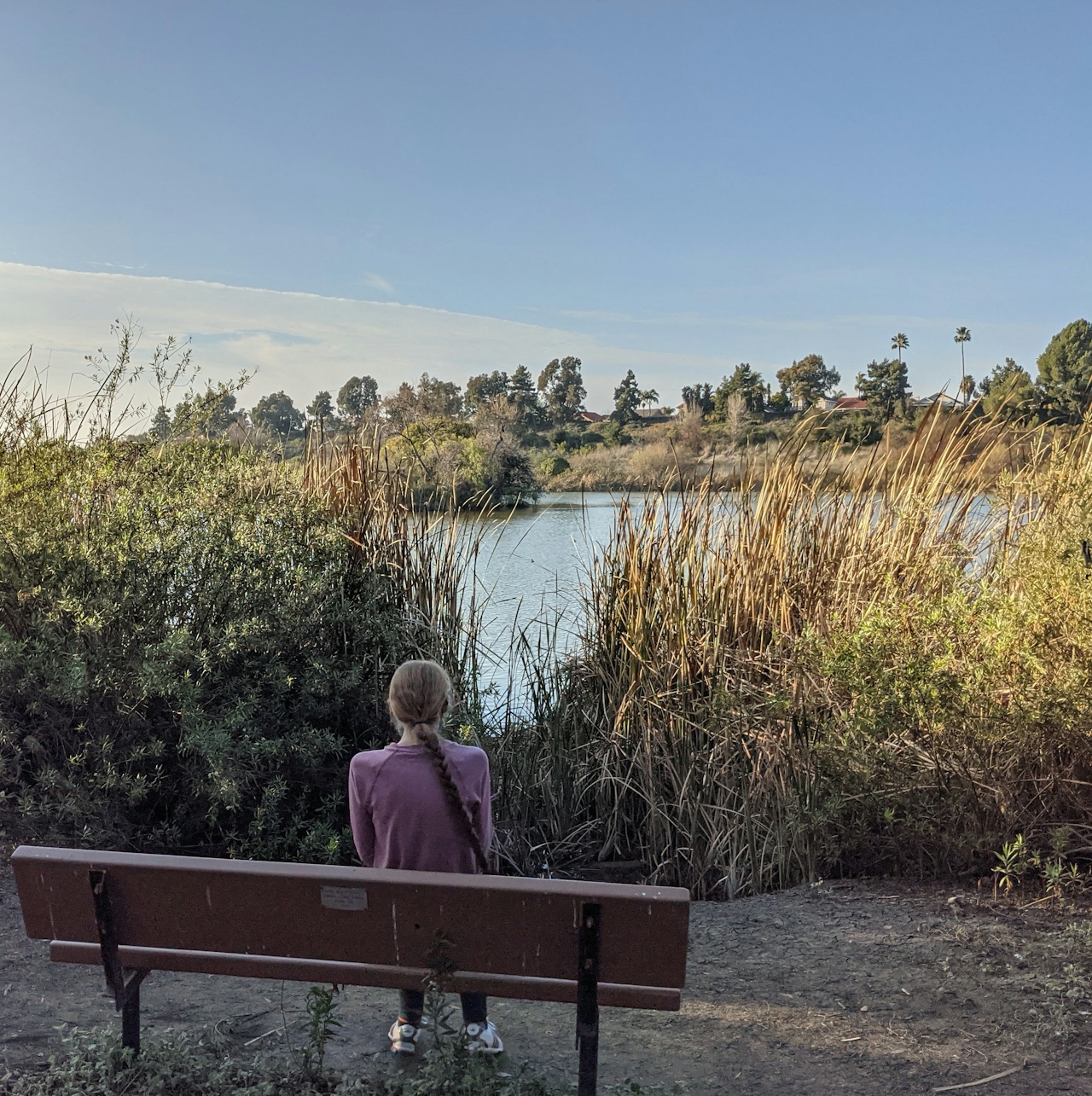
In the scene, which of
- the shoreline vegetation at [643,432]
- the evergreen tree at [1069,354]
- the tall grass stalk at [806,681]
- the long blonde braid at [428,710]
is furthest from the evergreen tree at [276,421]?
the evergreen tree at [1069,354]

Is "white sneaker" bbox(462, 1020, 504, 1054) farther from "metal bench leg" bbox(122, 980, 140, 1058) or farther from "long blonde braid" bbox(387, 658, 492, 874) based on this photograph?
"metal bench leg" bbox(122, 980, 140, 1058)

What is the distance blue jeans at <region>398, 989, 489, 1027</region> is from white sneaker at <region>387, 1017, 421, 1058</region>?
2 centimetres

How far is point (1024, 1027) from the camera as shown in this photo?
2.75 meters

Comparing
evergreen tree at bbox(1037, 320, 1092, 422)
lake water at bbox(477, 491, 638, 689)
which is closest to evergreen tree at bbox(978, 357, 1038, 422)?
lake water at bbox(477, 491, 638, 689)

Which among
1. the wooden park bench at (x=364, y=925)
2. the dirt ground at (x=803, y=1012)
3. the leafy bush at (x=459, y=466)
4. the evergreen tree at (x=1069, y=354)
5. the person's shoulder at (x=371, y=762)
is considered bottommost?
the dirt ground at (x=803, y=1012)

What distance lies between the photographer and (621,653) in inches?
195

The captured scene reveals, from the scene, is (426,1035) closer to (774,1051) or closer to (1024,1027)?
(774,1051)

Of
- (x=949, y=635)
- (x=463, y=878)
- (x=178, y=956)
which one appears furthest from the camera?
(x=949, y=635)

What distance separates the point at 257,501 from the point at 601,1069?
3.23 m

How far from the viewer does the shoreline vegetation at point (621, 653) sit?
12.5 ft

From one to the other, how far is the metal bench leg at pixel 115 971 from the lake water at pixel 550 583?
110 inches

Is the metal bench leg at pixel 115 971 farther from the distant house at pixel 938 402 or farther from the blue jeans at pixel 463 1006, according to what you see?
the distant house at pixel 938 402

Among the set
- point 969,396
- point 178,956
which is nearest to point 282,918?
point 178,956

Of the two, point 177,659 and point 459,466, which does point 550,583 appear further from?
point 177,659
